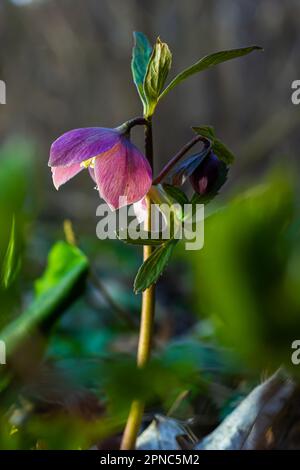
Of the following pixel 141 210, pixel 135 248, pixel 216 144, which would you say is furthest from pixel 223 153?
pixel 135 248

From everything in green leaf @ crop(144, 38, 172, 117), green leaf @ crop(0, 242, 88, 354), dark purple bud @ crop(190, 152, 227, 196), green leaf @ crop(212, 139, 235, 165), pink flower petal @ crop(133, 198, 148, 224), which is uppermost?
green leaf @ crop(144, 38, 172, 117)

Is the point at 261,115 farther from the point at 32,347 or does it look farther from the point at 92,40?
the point at 32,347

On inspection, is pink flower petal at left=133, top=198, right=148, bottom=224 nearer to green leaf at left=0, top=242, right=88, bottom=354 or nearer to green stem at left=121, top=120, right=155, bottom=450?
green stem at left=121, top=120, right=155, bottom=450

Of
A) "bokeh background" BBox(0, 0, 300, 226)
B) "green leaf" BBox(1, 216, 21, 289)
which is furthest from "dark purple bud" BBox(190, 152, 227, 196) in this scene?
"bokeh background" BBox(0, 0, 300, 226)

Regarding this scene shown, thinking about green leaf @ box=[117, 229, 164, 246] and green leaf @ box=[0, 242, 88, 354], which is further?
green leaf @ box=[0, 242, 88, 354]

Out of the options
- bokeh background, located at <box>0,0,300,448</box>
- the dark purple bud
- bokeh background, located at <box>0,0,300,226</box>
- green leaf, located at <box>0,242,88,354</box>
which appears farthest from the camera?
bokeh background, located at <box>0,0,300,226</box>

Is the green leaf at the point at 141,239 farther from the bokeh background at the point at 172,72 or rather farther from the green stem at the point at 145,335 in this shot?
the bokeh background at the point at 172,72

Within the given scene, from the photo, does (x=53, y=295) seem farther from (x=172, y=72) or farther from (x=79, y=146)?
(x=172, y=72)
